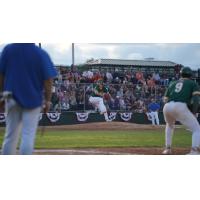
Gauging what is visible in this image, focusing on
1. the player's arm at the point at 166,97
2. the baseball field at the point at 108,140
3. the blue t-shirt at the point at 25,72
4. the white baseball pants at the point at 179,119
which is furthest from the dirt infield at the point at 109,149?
the blue t-shirt at the point at 25,72

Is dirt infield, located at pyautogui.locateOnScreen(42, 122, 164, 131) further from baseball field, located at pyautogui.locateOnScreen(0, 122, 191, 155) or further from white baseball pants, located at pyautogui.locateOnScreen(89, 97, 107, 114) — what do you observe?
white baseball pants, located at pyautogui.locateOnScreen(89, 97, 107, 114)

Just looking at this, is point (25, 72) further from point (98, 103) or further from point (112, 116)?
point (112, 116)

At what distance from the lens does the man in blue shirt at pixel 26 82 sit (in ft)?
9.80

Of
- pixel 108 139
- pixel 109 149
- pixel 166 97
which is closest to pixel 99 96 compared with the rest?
pixel 108 139

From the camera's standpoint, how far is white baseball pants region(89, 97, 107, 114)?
4.00 m

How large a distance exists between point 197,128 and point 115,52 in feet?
3.22

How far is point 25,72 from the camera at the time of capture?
2.98 meters

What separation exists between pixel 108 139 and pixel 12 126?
1.13 m

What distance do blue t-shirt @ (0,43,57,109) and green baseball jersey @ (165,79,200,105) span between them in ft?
4.31

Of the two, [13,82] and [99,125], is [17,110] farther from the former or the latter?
[99,125]

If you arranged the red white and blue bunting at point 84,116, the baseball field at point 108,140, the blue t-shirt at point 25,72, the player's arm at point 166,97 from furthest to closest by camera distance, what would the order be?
the player's arm at point 166,97 → the red white and blue bunting at point 84,116 → the baseball field at point 108,140 → the blue t-shirt at point 25,72

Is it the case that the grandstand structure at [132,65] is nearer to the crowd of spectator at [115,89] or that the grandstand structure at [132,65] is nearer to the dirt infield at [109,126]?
the crowd of spectator at [115,89]
